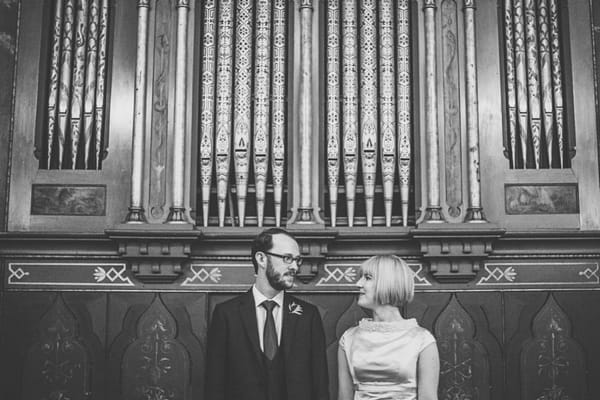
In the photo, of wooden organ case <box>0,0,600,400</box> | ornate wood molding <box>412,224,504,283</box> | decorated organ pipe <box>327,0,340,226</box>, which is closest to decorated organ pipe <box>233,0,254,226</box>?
wooden organ case <box>0,0,600,400</box>

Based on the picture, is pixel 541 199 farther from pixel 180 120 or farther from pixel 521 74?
pixel 180 120

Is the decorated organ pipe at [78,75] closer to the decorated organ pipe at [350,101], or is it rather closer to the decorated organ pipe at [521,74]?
the decorated organ pipe at [350,101]

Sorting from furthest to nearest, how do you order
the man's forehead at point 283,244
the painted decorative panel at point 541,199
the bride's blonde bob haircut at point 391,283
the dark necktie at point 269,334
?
the painted decorative panel at point 541,199 → the man's forehead at point 283,244 → the dark necktie at point 269,334 → the bride's blonde bob haircut at point 391,283

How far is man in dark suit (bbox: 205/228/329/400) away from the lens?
512 cm

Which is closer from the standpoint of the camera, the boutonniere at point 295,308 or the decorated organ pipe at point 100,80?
the boutonniere at point 295,308

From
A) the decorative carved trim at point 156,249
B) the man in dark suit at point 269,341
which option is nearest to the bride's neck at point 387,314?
the man in dark suit at point 269,341

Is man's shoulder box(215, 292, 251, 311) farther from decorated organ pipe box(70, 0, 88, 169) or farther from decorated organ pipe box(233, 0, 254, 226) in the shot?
decorated organ pipe box(70, 0, 88, 169)

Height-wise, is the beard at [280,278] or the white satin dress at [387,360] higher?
the beard at [280,278]

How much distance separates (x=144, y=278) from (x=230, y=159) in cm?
114

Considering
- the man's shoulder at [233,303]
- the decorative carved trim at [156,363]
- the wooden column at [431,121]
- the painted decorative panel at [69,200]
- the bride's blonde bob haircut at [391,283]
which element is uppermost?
the wooden column at [431,121]

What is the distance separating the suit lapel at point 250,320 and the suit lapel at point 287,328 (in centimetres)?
17

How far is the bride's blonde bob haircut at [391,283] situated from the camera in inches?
185

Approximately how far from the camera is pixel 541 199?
663 centimetres

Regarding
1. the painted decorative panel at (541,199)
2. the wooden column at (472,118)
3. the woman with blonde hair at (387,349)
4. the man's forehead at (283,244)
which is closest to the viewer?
the woman with blonde hair at (387,349)
